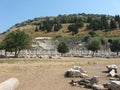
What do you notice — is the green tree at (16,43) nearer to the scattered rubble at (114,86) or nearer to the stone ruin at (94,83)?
the stone ruin at (94,83)

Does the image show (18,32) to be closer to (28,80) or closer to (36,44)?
(36,44)

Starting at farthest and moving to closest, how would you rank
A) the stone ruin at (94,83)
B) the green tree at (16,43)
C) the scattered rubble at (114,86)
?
1. the green tree at (16,43)
2. the stone ruin at (94,83)
3. the scattered rubble at (114,86)

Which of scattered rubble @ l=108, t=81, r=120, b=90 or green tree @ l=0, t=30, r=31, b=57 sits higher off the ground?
green tree @ l=0, t=30, r=31, b=57

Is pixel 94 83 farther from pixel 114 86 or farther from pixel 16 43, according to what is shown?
pixel 16 43

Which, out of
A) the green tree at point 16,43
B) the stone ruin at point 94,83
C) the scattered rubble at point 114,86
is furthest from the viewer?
the green tree at point 16,43

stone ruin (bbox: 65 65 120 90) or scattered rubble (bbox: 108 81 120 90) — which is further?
stone ruin (bbox: 65 65 120 90)

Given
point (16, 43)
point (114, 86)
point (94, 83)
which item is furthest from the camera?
point (16, 43)

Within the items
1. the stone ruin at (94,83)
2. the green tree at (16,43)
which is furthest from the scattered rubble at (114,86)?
the green tree at (16,43)

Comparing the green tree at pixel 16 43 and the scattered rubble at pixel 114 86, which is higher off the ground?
the green tree at pixel 16 43

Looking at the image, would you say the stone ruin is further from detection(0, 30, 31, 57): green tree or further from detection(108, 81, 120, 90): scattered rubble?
detection(0, 30, 31, 57): green tree

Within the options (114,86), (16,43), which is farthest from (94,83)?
(16,43)

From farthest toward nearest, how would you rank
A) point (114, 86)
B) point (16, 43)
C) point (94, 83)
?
point (16, 43), point (94, 83), point (114, 86)

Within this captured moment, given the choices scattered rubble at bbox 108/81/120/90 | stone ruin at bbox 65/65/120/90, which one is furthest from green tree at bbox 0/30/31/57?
scattered rubble at bbox 108/81/120/90

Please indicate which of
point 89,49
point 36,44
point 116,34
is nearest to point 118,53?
Answer: point 89,49
